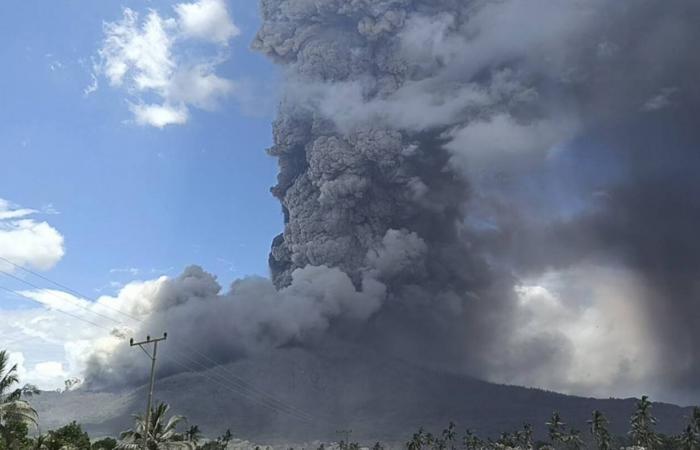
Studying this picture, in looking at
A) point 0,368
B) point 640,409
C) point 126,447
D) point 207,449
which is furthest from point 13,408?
point 207,449

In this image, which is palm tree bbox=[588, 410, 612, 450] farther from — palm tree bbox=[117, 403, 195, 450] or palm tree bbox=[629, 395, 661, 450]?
palm tree bbox=[117, 403, 195, 450]

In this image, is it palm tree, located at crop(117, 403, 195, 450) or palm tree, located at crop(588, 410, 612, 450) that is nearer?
palm tree, located at crop(117, 403, 195, 450)

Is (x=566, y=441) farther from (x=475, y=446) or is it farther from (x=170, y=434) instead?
(x=170, y=434)

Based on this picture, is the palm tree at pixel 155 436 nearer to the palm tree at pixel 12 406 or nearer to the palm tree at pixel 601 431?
the palm tree at pixel 12 406

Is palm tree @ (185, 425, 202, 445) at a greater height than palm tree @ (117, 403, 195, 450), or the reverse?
palm tree @ (117, 403, 195, 450)

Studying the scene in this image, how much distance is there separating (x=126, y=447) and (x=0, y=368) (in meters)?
11.2

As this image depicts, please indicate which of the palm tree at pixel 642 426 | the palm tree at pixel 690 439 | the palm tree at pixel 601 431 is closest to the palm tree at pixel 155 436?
the palm tree at pixel 642 426

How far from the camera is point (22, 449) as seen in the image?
57281 millimetres

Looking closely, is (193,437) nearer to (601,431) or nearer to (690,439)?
(601,431)

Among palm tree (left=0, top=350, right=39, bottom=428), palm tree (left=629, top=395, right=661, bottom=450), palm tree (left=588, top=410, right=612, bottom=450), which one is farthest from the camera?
palm tree (left=588, top=410, right=612, bottom=450)

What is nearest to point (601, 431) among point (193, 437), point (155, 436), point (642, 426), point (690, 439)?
point (642, 426)

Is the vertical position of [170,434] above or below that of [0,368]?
below

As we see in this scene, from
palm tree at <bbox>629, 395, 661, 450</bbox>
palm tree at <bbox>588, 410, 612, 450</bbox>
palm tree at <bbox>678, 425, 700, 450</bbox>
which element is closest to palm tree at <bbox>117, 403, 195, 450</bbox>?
palm tree at <bbox>629, 395, 661, 450</bbox>

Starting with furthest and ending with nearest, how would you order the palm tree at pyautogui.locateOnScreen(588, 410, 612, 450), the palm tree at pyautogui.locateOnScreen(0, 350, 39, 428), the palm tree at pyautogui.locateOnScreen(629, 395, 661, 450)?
the palm tree at pyautogui.locateOnScreen(588, 410, 612, 450)
the palm tree at pyautogui.locateOnScreen(629, 395, 661, 450)
the palm tree at pyautogui.locateOnScreen(0, 350, 39, 428)
